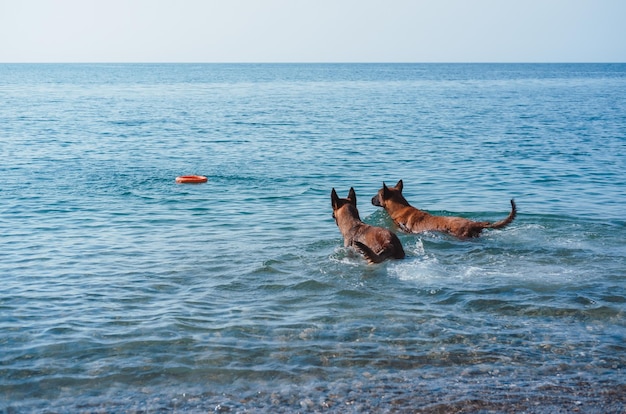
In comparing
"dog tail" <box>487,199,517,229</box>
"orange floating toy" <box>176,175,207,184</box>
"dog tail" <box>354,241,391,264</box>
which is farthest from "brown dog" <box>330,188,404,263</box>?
"orange floating toy" <box>176,175,207,184</box>

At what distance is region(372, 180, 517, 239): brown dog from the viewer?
13.5 metres

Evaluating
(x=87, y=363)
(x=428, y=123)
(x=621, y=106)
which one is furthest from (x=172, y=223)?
(x=621, y=106)

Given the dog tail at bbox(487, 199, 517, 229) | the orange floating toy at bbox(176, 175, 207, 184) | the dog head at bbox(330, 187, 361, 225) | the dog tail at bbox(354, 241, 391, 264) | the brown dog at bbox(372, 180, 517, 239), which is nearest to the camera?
the dog tail at bbox(354, 241, 391, 264)

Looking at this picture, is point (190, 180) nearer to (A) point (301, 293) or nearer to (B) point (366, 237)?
(B) point (366, 237)

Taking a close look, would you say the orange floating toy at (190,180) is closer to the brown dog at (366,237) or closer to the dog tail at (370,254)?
the brown dog at (366,237)

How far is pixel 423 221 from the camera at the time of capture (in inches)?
561

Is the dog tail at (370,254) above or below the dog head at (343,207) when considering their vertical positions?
below

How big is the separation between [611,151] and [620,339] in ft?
71.3

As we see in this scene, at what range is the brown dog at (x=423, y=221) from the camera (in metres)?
13.5

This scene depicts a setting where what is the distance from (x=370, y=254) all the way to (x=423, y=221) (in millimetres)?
3007

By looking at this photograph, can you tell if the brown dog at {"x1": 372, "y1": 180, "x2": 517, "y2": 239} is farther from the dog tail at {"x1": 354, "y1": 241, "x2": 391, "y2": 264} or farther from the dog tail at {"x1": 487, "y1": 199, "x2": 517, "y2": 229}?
the dog tail at {"x1": 354, "y1": 241, "x2": 391, "y2": 264}

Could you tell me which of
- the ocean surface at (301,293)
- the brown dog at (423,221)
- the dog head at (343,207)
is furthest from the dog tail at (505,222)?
the dog head at (343,207)

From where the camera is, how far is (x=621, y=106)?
55344 mm

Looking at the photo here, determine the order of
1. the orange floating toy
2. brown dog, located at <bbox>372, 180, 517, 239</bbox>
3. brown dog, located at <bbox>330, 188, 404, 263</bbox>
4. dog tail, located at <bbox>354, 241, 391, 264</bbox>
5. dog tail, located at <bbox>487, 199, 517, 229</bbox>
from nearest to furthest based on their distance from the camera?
dog tail, located at <bbox>354, 241, 391, 264</bbox> → brown dog, located at <bbox>330, 188, 404, 263</bbox> → dog tail, located at <bbox>487, 199, 517, 229</bbox> → brown dog, located at <bbox>372, 180, 517, 239</bbox> → the orange floating toy
